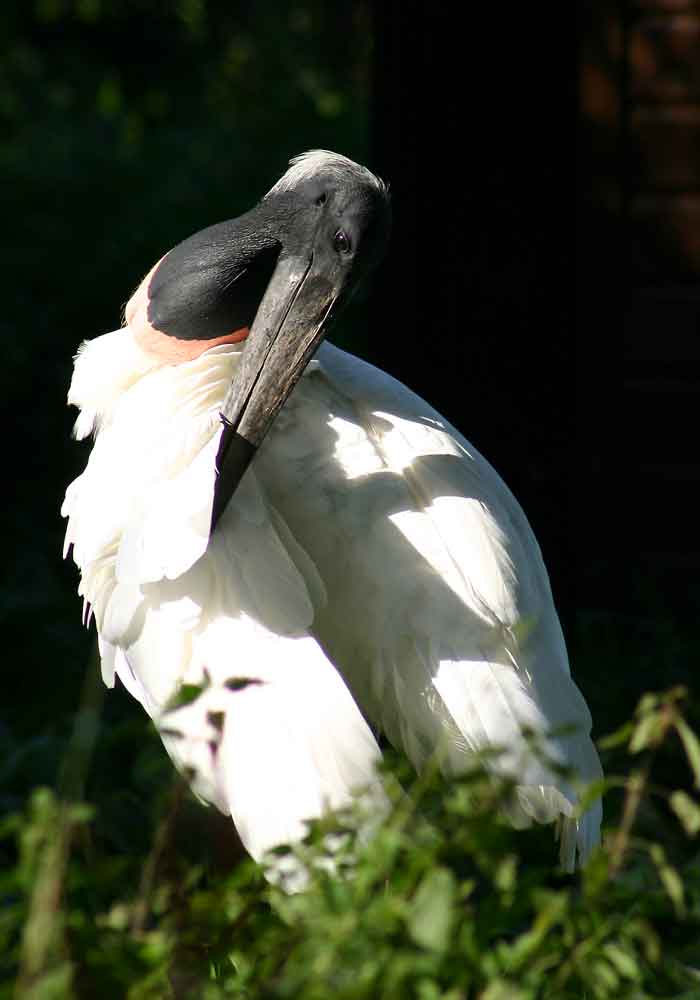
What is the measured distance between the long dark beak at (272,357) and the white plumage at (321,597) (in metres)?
0.04

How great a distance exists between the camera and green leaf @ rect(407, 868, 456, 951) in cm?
138

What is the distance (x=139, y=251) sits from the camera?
344 inches

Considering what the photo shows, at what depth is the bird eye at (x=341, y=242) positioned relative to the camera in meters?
2.90

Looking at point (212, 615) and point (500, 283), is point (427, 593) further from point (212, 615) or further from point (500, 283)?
point (500, 283)

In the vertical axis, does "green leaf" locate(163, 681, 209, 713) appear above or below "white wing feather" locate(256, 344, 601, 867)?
above

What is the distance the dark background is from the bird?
886 millimetres

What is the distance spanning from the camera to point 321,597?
8.23ft

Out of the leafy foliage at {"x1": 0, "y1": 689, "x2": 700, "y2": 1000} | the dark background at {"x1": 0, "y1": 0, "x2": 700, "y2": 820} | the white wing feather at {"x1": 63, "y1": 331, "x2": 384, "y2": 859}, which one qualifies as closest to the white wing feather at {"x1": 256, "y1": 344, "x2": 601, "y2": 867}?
the white wing feather at {"x1": 63, "y1": 331, "x2": 384, "y2": 859}

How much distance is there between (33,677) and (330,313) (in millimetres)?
2334

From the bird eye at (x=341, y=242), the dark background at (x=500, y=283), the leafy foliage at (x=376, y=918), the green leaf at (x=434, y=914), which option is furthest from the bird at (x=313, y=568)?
the dark background at (x=500, y=283)

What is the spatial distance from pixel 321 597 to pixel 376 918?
1068 mm

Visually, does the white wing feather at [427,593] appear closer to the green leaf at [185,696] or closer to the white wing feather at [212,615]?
the white wing feather at [212,615]

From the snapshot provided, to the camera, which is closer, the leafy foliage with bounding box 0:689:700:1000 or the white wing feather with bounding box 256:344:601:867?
the leafy foliage with bounding box 0:689:700:1000

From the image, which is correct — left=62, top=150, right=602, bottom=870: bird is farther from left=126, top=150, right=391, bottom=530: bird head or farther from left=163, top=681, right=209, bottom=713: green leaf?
left=163, top=681, right=209, bottom=713: green leaf
